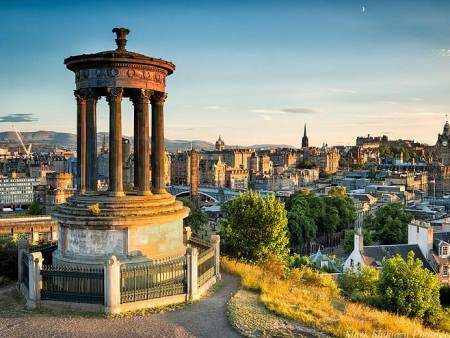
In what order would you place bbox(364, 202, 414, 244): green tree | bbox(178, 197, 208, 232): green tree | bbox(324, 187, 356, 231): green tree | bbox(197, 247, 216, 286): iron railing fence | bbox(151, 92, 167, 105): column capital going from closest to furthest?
1. bbox(197, 247, 216, 286): iron railing fence
2. bbox(151, 92, 167, 105): column capital
3. bbox(364, 202, 414, 244): green tree
4. bbox(178, 197, 208, 232): green tree
5. bbox(324, 187, 356, 231): green tree

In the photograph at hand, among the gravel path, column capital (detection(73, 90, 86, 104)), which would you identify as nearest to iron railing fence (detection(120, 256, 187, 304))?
the gravel path

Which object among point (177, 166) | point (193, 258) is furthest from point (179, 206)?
point (177, 166)

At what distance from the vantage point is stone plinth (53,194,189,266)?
17.6m

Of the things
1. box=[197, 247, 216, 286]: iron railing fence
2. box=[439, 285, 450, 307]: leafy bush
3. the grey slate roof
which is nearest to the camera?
box=[197, 247, 216, 286]: iron railing fence

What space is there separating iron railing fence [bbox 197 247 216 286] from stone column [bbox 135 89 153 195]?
3248 millimetres

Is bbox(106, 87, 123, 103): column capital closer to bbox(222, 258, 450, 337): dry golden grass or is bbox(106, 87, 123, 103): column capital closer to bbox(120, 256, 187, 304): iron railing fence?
bbox(120, 256, 187, 304): iron railing fence

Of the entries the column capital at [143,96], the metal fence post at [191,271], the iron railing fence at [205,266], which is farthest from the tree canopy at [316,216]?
the metal fence post at [191,271]

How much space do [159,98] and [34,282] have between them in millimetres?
8615

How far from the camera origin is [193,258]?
682 inches

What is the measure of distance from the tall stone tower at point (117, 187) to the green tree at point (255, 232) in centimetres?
1055

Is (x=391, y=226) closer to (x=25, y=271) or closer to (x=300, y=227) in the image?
(x=300, y=227)

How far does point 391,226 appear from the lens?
6594 centimetres

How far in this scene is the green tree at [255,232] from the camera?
29859 mm

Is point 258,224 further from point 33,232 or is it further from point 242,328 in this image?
point 33,232
